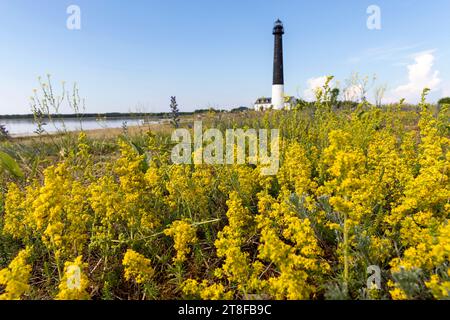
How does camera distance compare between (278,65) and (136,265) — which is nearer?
(136,265)

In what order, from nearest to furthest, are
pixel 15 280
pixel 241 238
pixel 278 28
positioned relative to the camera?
pixel 15 280 → pixel 241 238 → pixel 278 28

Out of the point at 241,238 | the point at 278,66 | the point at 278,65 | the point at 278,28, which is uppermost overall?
the point at 278,28

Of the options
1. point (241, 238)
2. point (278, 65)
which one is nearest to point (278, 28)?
point (278, 65)

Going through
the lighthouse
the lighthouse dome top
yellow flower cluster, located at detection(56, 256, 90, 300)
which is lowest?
yellow flower cluster, located at detection(56, 256, 90, 300)

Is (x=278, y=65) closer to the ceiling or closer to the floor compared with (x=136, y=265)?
closer to the ceiling

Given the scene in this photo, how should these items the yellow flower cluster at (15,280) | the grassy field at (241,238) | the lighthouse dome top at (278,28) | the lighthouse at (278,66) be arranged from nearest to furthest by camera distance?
the yellow flower cluster at (15,280) < the grassy field at (241,238) < the lighthouse at (278,66) < the lighthouse dome top at (278,28)

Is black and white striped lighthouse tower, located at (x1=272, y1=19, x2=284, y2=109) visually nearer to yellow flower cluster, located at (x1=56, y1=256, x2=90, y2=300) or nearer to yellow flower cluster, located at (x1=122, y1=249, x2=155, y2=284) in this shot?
yellow flower cluster, located at (x1=122, y1=249, x2=155, y2=284)

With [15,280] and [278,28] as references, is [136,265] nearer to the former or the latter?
[15,280]

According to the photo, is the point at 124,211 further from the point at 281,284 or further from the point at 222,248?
A: the point at 281,284

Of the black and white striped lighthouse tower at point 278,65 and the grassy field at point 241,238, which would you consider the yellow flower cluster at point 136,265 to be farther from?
the black and white striped lighthouse tower at point 278,65

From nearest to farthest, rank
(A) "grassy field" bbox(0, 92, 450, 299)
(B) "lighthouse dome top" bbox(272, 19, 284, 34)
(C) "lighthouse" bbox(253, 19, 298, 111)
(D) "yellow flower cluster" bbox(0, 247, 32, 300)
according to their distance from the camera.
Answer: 1. (D) "yellow flower cluster" bbox(0, 247, 32, 300)
2. (A) "grassy field" bbox(0, 92, 450, 299)
3. (C) "lighthouse" bbox(253, 19, 298, 111)
4. (B) "lighthouse dome top" bbox(272, 19, 284, 34)

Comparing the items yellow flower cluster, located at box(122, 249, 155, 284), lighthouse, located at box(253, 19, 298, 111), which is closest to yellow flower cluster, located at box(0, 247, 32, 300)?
yellow flower cluster, located at box(122, 249, 155, 284)

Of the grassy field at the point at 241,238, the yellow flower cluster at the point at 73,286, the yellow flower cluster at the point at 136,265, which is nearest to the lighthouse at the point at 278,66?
the grassy field at the point at 241,238
